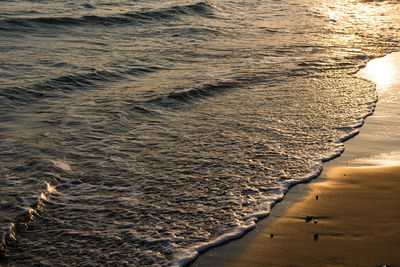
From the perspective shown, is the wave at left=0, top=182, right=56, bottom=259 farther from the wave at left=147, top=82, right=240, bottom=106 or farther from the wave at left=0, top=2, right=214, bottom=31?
the wave at left=0, top=2, right=214, bottom=31

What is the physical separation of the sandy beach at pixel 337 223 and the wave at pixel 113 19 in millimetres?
11281

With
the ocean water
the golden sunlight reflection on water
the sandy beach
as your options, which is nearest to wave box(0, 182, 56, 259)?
the ocean water

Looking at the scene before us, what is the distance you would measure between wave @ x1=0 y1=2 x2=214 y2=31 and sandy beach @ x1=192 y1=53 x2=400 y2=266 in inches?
444

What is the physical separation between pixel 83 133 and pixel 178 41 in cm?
689

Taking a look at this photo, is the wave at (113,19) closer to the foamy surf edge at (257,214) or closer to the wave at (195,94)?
the wave at (195,94)

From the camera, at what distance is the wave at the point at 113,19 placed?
1381 centimetres

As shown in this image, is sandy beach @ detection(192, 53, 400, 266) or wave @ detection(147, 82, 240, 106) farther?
wave @ detection(147, 82, 240, 106)

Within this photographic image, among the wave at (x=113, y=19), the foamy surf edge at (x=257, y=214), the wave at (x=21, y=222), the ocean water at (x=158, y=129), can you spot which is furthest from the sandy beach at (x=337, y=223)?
the wave at (x=113, y=19)

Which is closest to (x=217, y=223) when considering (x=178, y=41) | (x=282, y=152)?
(x=282, y=152)

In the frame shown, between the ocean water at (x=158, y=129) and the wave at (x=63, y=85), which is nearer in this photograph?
the ocean water at (x=158, y=129)

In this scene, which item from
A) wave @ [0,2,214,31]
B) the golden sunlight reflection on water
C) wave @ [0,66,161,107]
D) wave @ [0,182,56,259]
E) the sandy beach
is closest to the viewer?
the sandy beach

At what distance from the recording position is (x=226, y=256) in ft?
11.5

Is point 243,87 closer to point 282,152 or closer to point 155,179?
point 282,152

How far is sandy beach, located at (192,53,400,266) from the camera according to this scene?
339cm
